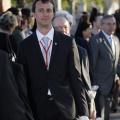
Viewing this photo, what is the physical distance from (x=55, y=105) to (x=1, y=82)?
1.53 metres

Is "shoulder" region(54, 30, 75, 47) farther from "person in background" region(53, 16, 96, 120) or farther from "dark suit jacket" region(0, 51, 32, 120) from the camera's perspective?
"dark suit jacket" region(0, 51, 32, 120)

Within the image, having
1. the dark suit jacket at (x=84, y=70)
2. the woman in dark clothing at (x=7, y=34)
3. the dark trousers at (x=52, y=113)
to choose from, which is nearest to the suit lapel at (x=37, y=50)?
the dark trousers at (x=52, y=113)

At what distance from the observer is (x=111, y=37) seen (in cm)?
899

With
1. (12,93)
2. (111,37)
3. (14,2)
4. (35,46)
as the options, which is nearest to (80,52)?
(35,46)

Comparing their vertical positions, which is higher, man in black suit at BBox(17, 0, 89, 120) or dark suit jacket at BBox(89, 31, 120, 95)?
man in black suit at BBox(17, 0, 89, 120)

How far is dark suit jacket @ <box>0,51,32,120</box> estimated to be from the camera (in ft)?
12.8

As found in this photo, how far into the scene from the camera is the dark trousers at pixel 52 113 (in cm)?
538

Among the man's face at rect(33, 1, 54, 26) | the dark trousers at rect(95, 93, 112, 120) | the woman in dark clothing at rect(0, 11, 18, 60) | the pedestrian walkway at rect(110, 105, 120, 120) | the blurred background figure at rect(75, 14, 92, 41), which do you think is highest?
the man's face at rect(33, 1, 54, 26)

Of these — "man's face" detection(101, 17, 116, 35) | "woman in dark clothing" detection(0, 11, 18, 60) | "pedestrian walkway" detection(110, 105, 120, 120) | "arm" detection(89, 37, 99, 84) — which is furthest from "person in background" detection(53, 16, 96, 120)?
"pedestrian walkway" detection(110, 105, 120, 120)

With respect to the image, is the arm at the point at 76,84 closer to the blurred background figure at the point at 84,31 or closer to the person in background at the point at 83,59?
the person in background at the point at 83,59

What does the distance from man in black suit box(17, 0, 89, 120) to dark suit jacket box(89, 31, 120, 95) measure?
127 inches

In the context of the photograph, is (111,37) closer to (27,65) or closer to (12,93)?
(27,65)

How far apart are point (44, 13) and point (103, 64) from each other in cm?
343

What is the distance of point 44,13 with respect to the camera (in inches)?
215
